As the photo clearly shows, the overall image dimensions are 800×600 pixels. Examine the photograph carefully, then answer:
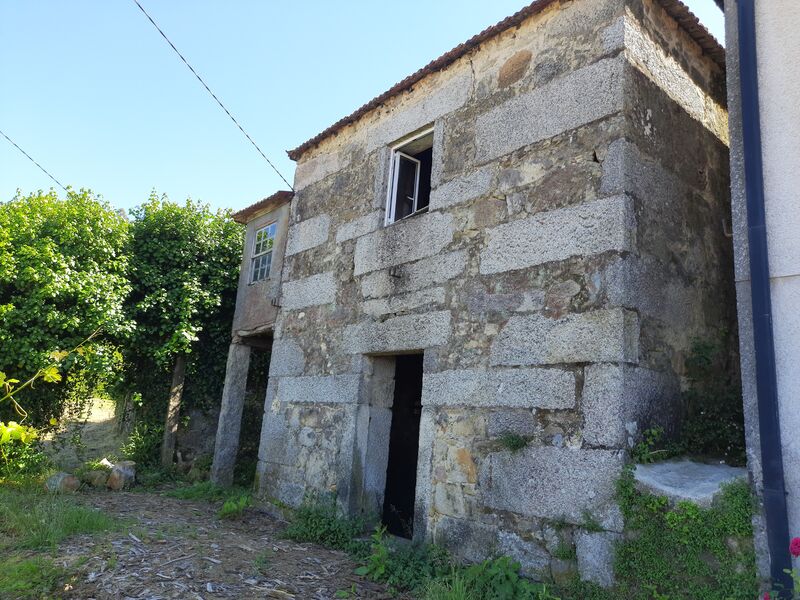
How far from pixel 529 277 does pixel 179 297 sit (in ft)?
23.0

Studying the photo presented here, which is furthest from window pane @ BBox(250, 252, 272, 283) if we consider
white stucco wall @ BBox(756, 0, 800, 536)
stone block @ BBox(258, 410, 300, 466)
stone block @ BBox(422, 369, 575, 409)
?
white stucco wall @ BBox(756, 0, 800, 536)

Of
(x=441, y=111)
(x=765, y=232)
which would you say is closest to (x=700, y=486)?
(x=765, y=232)

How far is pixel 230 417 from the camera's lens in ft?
A: 29.3

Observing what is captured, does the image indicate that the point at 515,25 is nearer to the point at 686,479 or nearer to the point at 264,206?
the point at 686,479

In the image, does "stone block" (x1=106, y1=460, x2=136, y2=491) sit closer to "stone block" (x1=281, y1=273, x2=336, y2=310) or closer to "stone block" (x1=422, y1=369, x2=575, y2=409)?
"stone block" (x1=281, y1=273, x2=336, y2=310)

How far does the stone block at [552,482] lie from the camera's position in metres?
3.82

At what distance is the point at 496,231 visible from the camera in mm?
4906

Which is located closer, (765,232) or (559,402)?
(765,232)

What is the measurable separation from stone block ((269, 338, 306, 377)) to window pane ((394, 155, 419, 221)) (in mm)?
1946

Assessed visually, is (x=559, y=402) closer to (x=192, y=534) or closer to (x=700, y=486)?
(x=700, y=486)

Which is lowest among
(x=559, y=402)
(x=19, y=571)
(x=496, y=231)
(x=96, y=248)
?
(x=19, y=571)

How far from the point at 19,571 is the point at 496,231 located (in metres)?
4.32

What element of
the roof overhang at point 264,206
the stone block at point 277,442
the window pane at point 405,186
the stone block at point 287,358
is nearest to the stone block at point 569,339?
the window pane at point 405,186

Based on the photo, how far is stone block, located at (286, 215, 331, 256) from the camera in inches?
273
